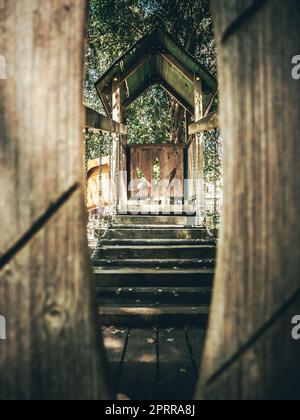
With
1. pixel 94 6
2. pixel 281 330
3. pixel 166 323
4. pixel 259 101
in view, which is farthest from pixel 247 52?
pixel 94 6

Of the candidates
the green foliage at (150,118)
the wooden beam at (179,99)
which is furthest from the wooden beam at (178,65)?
the green foliage at (150,118)

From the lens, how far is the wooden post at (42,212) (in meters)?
0.94

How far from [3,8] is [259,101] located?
2.42ft

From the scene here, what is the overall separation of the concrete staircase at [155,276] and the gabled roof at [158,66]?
3.29 meters

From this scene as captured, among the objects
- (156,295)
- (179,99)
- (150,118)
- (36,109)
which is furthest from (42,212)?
(150,118)

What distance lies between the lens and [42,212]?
94cm

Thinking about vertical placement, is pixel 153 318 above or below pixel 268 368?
below

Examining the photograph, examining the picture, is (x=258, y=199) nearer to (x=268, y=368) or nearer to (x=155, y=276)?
(x=268, y=368)

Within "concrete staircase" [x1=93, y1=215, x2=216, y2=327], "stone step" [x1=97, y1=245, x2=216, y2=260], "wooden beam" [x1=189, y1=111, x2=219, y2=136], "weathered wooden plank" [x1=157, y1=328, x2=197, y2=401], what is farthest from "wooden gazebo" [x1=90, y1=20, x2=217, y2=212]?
"weathered wooden plank" [x1=157, y1=328, x2=197, y2=401]

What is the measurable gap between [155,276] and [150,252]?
716mm

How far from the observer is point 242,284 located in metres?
0.94

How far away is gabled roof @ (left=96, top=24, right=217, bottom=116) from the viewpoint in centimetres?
680
